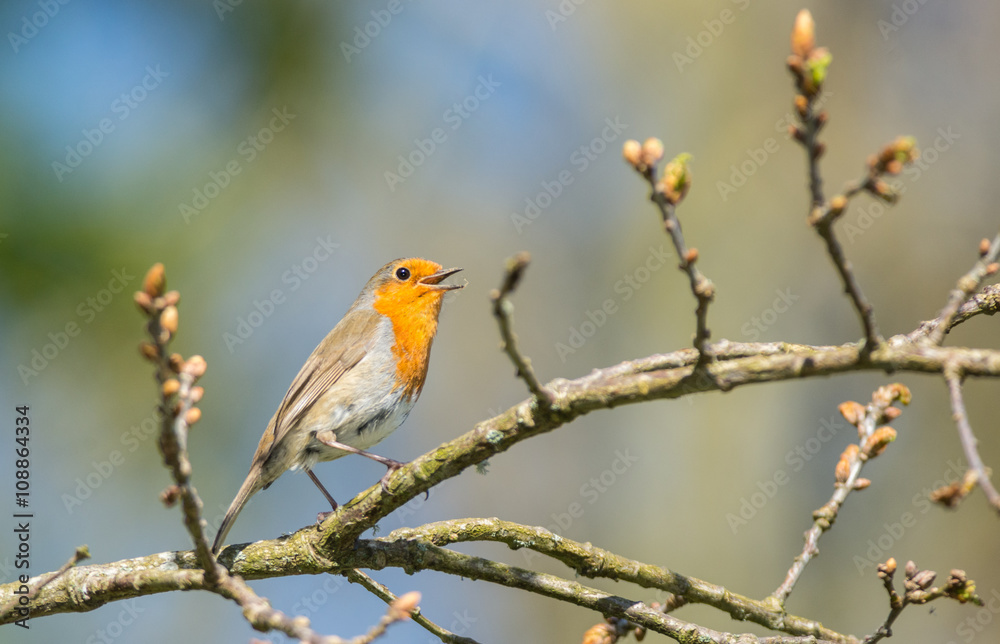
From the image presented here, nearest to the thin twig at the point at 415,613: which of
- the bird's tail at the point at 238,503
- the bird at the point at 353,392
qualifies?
the bird's tail at the point at 238,503

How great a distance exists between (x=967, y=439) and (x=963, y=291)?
1.57ft

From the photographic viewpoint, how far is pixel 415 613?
261cm

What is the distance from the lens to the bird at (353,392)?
3969mm

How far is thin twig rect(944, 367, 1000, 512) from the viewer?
1.38 metres

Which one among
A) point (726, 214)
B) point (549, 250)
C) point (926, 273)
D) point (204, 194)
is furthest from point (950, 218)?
point (204, 194)

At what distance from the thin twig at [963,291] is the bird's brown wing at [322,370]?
2916mm

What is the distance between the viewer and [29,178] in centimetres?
811

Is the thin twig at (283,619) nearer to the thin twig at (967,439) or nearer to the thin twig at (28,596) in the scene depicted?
the thin twig at (28,596)

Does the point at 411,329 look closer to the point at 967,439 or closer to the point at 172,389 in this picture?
the point at 172,389

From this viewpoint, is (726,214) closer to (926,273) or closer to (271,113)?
(926,273)

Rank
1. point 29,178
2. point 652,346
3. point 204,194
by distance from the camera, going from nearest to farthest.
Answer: point 29,178
point 204,194
point 652,346

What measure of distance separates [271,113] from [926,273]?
865 cm

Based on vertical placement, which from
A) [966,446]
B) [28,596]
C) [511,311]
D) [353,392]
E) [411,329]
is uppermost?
[411,329]

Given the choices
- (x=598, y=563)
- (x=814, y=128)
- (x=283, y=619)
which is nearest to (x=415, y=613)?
(x=598, y=563)
